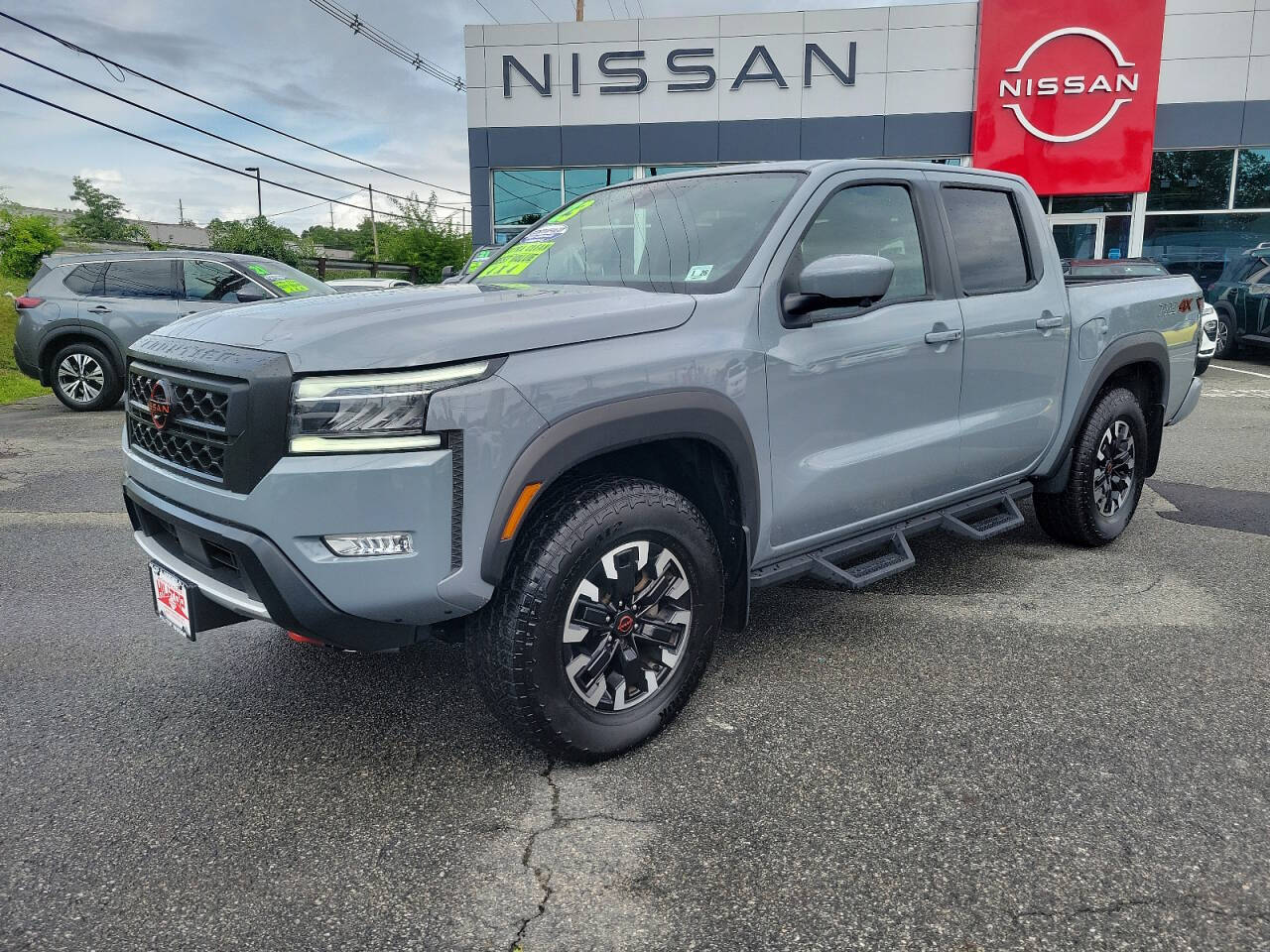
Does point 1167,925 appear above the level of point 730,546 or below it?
below

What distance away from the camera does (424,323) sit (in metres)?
2.57

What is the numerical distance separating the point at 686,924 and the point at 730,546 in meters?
1.27

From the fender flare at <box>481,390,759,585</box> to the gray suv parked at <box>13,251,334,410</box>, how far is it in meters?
8.51

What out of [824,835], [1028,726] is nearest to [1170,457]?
[1028,726]

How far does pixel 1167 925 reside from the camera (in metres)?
2.16

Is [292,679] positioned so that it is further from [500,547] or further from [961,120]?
[961,120]

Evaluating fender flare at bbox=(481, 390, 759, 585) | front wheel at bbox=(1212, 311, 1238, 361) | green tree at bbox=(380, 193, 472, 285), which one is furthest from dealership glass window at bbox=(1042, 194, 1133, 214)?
green tree at bbox=(380, 193, 472, 285)

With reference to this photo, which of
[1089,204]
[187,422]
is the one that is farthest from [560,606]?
[1089,204]

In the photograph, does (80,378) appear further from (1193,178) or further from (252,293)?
(1193,178)

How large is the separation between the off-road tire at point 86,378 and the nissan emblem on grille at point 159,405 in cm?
878

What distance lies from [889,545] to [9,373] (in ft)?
51.7

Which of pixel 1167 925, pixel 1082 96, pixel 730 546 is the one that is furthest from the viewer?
pixel 1082 96

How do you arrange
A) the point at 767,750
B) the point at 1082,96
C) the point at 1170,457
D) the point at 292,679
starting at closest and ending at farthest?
the point at 767,750
the point at 292,679
the point at 1170,457
the point at 1082,96

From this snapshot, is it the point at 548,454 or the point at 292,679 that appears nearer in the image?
the point at 548,454
